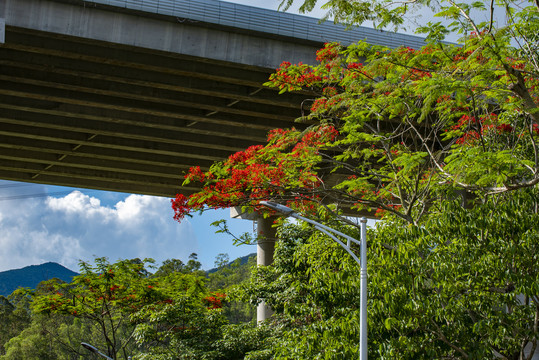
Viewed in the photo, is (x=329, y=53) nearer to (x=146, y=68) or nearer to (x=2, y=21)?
(x=146, y=68)

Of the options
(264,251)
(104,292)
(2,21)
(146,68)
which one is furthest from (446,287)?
(264,251)

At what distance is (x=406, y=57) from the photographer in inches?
449


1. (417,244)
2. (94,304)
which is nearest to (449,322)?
(417,244)

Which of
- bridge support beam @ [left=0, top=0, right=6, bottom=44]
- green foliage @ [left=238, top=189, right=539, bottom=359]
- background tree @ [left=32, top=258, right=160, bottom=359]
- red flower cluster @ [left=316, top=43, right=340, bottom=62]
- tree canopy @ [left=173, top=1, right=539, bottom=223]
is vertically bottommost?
background tree @ [left=32, top=258, right=160, bottom=359]

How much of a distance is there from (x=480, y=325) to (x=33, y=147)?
18495 mm

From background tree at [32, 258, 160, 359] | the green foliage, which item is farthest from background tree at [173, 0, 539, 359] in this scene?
background tree at [32, 258, 160, 359]

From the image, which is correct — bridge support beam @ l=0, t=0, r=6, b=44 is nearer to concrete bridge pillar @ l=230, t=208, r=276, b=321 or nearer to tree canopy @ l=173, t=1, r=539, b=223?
tree canopy @ l=173, t=1, r=539, b=223

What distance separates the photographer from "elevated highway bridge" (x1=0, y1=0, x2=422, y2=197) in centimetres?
1552

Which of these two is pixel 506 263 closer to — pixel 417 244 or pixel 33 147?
pixel 417 244

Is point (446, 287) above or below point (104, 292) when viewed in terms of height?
above

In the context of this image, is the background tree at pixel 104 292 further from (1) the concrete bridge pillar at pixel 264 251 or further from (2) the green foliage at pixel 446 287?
(2) the green foliage at pixel 446 287

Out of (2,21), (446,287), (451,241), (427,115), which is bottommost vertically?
(446,287)

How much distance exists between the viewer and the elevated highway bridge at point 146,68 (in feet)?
50.9

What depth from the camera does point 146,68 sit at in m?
16.6
